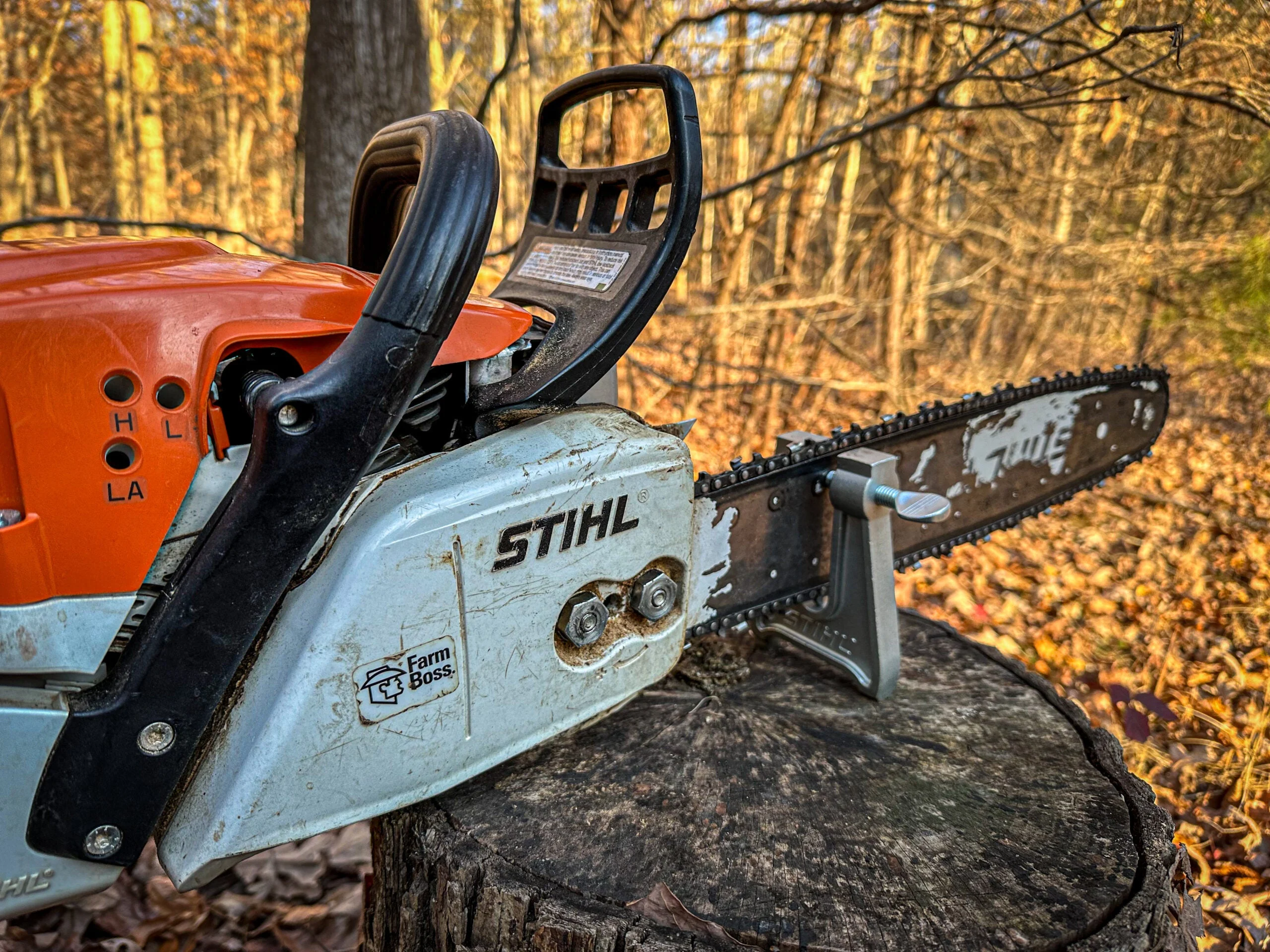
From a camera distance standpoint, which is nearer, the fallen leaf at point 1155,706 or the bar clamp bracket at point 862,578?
the bar clamp bracket at point 862,578

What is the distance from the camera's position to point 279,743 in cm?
98

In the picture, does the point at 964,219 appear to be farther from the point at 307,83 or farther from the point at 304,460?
the point at 304,460

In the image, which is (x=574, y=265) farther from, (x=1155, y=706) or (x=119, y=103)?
(x=119, y=103)

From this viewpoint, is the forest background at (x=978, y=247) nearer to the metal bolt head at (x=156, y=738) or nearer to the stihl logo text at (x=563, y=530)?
the stihl logo text at (x=563, y=530)

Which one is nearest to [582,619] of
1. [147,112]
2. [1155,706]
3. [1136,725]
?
[1136,725]

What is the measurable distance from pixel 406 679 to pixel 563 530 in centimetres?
28

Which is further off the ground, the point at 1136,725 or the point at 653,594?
the point at 653,594

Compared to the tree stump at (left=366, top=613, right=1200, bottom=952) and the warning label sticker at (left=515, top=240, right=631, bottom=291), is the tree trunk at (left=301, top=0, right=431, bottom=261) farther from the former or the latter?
the tree stump at (left=366, top=613, right=1200, bottom=952)

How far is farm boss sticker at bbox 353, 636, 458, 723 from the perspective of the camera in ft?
3.33

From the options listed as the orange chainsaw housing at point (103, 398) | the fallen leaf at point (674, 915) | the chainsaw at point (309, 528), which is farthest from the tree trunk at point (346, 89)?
the fallen leaf at point (674, 915)

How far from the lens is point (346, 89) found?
233 centimetres

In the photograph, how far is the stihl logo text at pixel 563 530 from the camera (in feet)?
3.50

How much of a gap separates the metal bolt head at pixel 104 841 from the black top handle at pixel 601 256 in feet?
2.29

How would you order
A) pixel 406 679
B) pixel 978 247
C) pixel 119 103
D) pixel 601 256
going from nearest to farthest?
pixel 406 679, pixel 601 256, pixel 978 247, pixel 119 103
